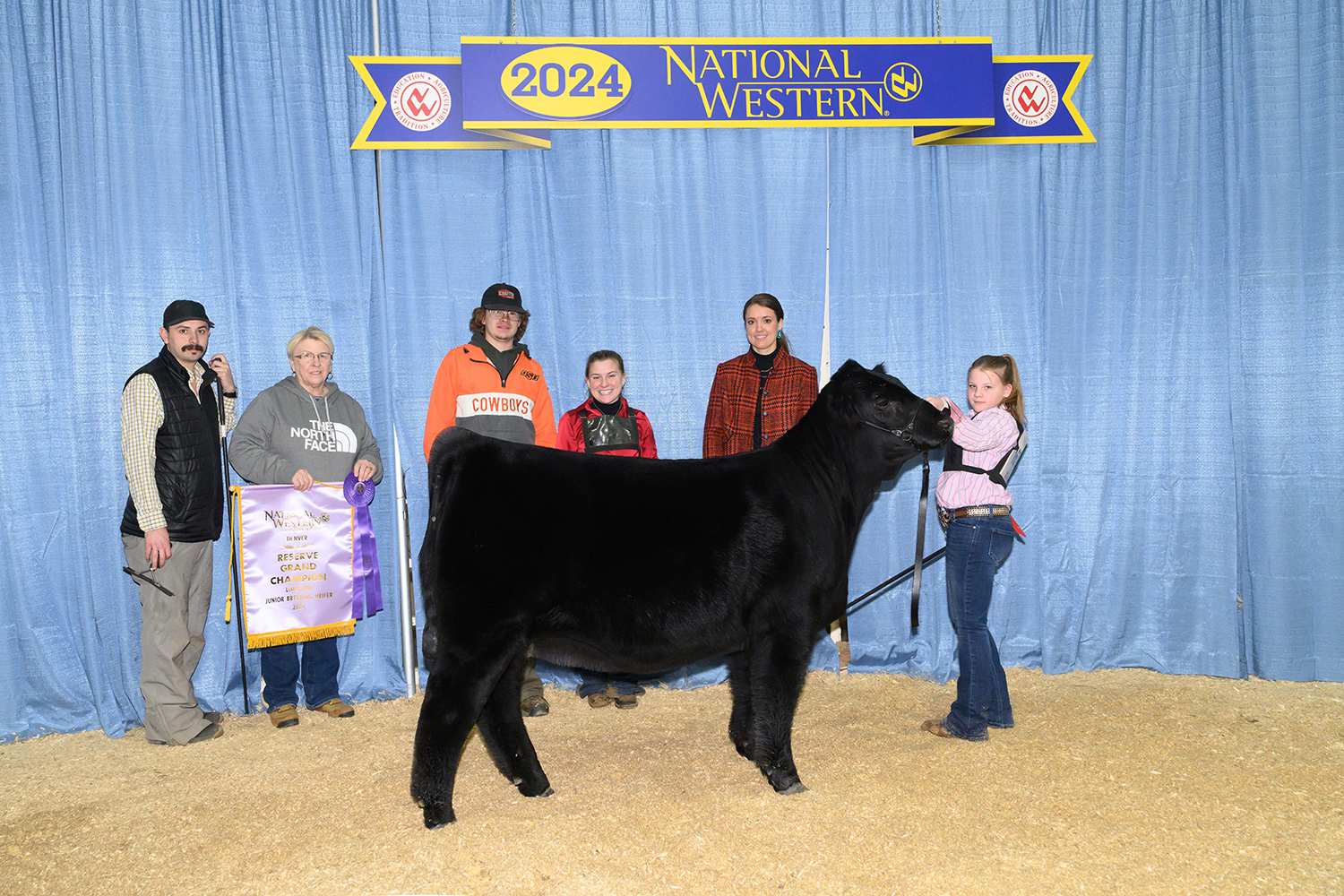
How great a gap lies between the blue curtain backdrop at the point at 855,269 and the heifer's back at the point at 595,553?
1717 mm

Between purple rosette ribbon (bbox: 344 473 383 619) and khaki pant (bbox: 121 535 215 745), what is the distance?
2.34 ft

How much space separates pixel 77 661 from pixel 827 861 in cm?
397

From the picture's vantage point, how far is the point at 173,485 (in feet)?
12.6

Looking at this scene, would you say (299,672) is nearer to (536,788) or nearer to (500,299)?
(536,788)

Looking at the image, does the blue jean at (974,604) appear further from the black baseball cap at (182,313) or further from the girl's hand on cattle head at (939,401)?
the black baseball cap at (182,313)

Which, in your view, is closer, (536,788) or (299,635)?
(536,788)

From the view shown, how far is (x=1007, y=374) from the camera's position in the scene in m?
3.57

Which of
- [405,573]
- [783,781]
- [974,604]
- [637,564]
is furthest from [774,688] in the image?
[405,573]

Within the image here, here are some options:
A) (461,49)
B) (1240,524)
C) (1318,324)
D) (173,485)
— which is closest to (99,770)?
(173,485)

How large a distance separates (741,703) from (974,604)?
115 cm

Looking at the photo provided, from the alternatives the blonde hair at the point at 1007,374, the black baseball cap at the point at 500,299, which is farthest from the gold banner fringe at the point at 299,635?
the blonde hair at the point at 1007,374

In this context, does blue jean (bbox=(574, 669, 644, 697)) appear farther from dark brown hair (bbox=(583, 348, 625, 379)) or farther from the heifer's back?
dark brown hair (bbox=(583, 348, 625, 379))

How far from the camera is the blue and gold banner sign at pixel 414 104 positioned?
14.2 ft

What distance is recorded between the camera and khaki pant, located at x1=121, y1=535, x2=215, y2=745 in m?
3.81
